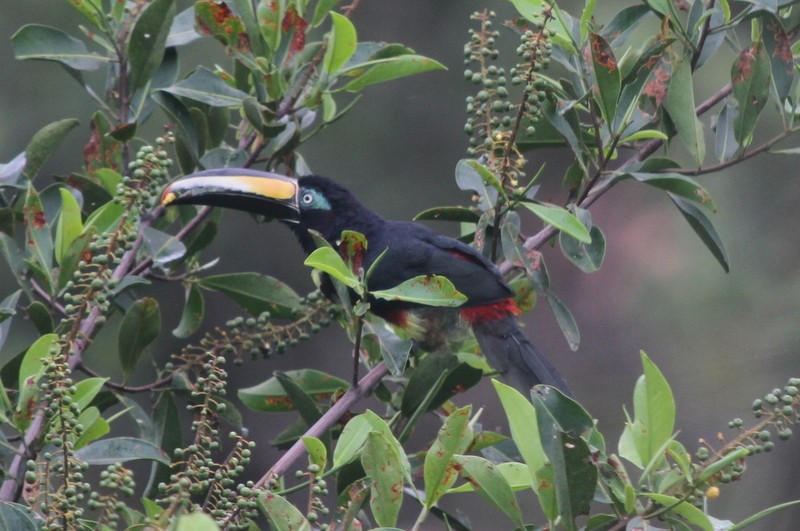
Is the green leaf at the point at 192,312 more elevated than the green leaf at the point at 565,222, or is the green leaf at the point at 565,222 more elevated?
the green leaf at the point at 565,222

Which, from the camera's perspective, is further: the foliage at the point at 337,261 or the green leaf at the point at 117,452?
the green leaf at the point at 117,452

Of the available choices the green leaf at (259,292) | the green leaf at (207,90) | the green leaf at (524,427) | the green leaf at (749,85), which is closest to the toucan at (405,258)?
the green leaf at (259,292)

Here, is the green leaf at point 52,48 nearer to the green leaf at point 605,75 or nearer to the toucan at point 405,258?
the toucan at point 405,258

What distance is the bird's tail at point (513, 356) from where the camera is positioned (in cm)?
308

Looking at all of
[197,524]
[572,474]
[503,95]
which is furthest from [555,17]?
[197,524]

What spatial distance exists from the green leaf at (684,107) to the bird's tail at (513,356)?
846 millimetres

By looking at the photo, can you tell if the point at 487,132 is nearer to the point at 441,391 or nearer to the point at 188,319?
the point at 441,391

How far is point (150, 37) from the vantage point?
8.76 feet

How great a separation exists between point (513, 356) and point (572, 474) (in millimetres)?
1377

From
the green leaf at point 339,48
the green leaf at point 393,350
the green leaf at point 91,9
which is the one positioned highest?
the green leaf at point 91,9

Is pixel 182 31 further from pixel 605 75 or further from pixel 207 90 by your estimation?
pixel 605 75

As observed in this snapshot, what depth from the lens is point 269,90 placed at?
8.88 ft

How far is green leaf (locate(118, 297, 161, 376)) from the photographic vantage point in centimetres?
258

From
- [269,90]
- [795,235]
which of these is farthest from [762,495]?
[269,90]
